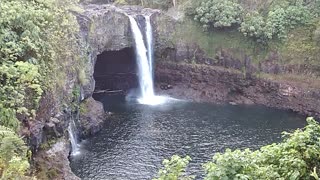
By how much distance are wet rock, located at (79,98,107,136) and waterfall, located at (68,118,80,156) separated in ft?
3.74

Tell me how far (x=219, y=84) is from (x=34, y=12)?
2299 cm

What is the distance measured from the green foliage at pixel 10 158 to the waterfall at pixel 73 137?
41.0ft

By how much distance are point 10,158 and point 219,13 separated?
30767mm

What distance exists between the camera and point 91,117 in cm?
3653

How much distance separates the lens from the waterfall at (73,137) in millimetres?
32575

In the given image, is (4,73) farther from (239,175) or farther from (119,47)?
(119,47)

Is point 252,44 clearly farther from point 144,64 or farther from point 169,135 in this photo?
point 169,135

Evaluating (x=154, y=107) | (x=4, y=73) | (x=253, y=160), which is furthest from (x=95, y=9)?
(x=253, y=160)

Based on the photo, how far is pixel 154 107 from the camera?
42281 mm

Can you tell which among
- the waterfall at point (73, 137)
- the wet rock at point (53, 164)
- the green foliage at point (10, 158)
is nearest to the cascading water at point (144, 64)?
the waterfall at point (73, 137)

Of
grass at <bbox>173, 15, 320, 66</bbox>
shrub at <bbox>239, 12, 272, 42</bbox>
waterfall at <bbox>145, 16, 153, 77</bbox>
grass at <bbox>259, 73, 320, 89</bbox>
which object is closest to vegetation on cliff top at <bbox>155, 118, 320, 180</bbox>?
grass at <bbox>259, 73, 320, 89</bbox>

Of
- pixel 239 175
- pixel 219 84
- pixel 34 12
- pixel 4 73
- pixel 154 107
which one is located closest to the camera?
pixel 239 175

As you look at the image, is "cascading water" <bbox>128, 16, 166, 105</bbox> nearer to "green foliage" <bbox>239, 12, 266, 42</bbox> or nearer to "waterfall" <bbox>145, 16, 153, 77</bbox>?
"waterfall" <bbox>145, 16, 153, 77</bbox>

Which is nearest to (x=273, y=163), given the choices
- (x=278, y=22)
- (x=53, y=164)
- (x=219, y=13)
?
(x=53, y=164)
